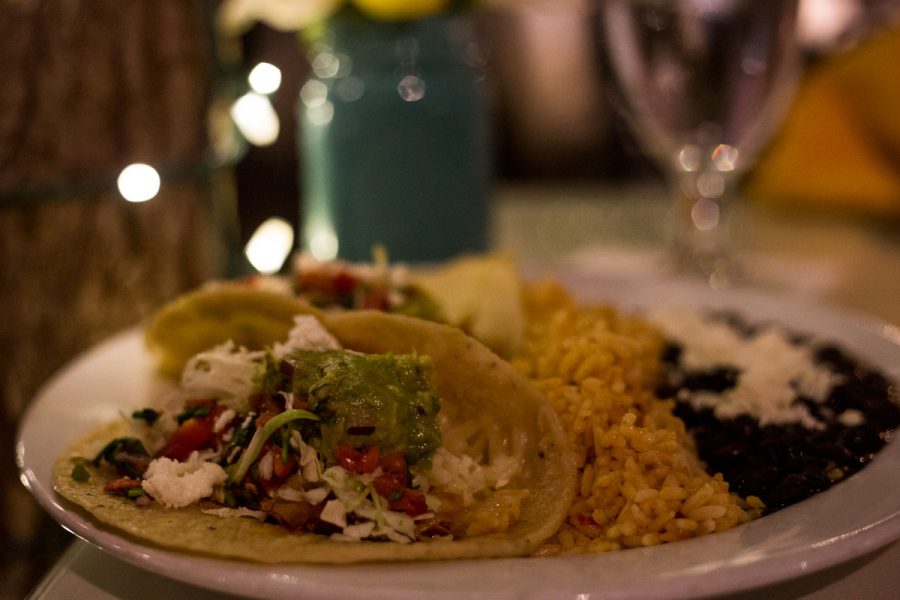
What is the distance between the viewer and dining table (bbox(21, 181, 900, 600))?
96 centimetres

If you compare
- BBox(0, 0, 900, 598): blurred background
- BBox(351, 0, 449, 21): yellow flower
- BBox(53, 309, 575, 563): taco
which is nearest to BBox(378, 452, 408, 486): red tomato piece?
BBox(53, 309, 575, 563): taco

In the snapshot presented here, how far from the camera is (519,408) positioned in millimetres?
1167

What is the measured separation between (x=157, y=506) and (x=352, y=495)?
0.77ft

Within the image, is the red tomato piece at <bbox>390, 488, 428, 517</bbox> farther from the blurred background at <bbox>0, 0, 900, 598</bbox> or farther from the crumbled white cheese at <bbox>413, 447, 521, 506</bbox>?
the blurred background at <bbox>0, 0, 900, 598</bbox>

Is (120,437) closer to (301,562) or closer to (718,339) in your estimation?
(301,562)

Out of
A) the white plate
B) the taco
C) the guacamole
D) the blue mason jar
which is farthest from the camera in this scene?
the blue mason jar

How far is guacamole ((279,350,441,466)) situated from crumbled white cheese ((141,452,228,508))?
15 centimetres

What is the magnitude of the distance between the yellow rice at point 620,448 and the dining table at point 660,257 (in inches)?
4.2

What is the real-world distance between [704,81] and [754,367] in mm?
1010

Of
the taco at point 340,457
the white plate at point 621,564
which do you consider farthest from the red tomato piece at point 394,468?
the white plate at point 621,564

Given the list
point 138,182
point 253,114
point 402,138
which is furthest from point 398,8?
point 138,182

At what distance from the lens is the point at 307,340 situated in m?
1.17

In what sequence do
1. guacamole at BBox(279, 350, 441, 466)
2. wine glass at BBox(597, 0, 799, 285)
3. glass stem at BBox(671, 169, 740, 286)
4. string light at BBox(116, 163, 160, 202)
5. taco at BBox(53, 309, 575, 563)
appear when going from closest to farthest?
1. taco at BBox(53, 309, 575, 563)
2. guacamole at BBox(279, 350, 441, 466)
3. string light at BBox(116, 163, 160, 202)
4. wine glass at BBox(597, 0, 799, 285)
5. glass stem at BBox(671, 169, 740, 286)

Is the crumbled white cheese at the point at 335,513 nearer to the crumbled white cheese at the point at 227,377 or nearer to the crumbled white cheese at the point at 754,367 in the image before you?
the crumbled white cheese at the point at 227,377
